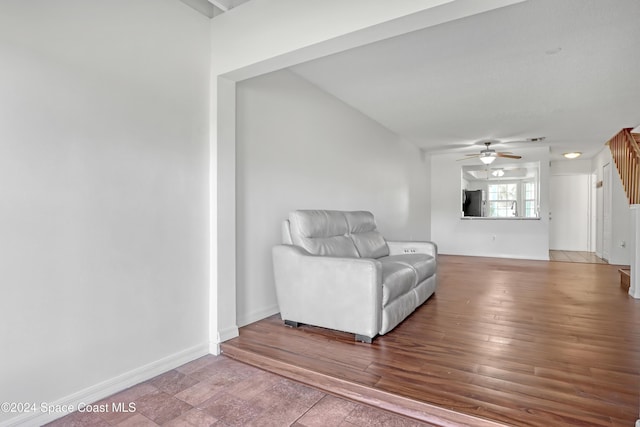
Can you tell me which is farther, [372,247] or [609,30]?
[372,247]

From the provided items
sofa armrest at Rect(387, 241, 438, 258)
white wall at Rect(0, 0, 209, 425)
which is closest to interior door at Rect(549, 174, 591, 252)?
sofa armrest at Rect(387, 241, 438, 258)

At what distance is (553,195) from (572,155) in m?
1.39

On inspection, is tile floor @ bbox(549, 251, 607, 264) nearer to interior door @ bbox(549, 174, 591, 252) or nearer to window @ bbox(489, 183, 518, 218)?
interior door @ bbox(549, 174, 591, 252)

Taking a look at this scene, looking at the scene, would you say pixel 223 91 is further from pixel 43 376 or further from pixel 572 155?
pixel 572 155

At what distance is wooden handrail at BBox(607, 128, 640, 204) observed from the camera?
4812 mm

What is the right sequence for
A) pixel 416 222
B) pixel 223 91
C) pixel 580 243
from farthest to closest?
pixel 580 243
pixel 416 222
pixel 223 91

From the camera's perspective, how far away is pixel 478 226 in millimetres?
7992

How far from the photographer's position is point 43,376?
5.82ft

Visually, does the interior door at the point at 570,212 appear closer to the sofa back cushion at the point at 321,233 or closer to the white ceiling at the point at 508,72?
the white ceiling at the point at 508,72

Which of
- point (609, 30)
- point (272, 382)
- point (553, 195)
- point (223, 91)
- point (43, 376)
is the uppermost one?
point (609, 30)

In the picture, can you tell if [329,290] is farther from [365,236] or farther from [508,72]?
[508,72]

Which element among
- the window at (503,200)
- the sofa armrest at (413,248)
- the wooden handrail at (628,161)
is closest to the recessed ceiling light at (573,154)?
the window at (503,200)

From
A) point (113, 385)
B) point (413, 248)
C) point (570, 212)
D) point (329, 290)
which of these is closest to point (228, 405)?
point (113, 385)

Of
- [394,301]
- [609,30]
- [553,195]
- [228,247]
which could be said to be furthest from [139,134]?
[553,195]
